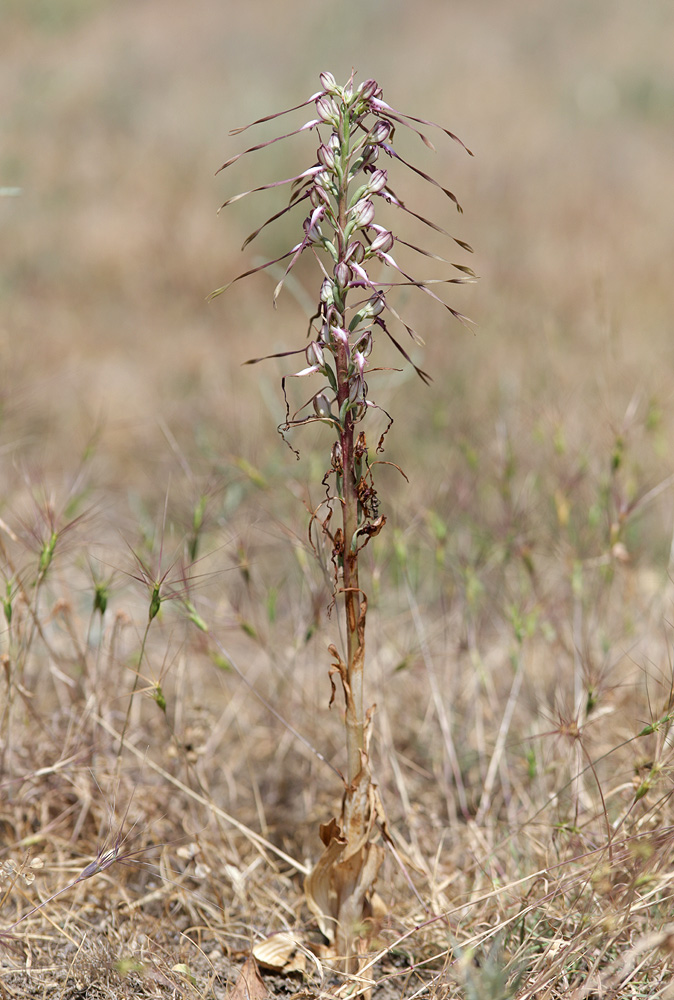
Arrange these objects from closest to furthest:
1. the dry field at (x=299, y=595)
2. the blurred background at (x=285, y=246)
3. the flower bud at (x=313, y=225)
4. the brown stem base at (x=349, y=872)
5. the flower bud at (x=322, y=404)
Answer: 1. the flower bud at (x=313, y=225)
2. the flower bud at (x=322, y=404)
3. the brown stem base at (x=349, y=872)
4. the dry field at (x=299, y=595)
5. the blurred background at (x=285, y=246)

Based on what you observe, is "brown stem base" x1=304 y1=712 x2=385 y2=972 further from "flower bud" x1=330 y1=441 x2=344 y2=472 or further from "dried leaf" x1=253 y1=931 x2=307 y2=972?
"flower bud" x1=330 y1=441 x2=344 y2=472

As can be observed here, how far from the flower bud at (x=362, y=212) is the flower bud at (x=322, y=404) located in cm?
30

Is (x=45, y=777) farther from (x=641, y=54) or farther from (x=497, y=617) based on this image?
(x=641, y=54)

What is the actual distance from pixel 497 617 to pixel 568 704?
2.04 ft

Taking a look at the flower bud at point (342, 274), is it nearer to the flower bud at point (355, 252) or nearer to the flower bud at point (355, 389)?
the flower bud at point (355, 252)

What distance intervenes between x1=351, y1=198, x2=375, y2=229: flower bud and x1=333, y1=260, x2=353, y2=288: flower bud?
0.25 ft

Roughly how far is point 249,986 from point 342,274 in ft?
4.52

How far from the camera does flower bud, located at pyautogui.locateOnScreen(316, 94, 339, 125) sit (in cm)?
138

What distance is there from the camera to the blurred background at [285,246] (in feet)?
12.8

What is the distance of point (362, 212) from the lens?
139 cm

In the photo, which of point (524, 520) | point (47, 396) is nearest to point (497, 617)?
point (524, 520)

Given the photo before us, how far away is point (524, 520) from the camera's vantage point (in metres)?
2.65

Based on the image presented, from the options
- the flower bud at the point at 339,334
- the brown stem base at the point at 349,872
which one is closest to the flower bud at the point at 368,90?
the flower bud at the point at 339,334

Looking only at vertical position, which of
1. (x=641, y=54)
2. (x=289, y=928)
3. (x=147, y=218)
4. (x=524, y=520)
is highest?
(x=641, y=54)
